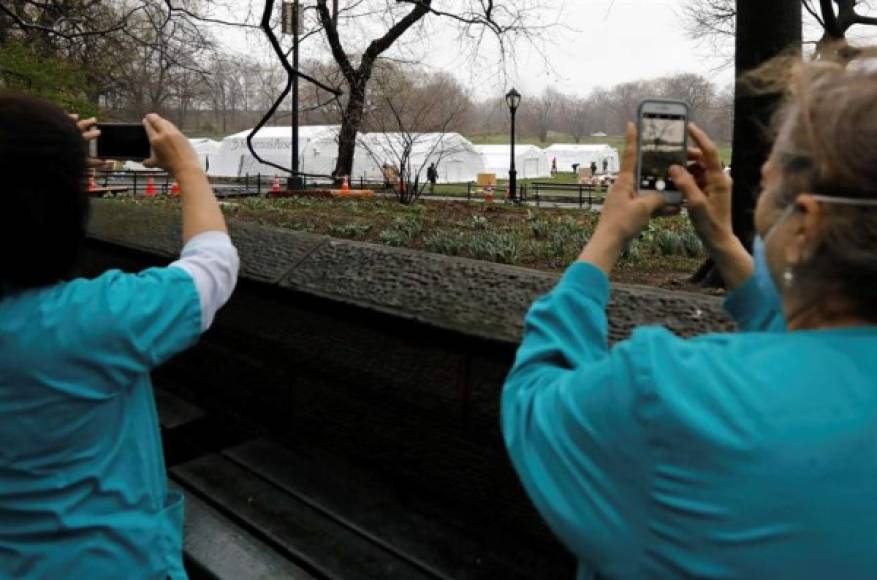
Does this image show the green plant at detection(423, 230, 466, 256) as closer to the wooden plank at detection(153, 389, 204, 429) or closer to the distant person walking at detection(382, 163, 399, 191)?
the wooden plank at detection(153, 389, 204, 429)

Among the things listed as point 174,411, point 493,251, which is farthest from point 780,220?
point 493,251

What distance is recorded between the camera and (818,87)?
3.14 ft

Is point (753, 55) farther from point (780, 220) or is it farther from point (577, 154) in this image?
point (577, 154)

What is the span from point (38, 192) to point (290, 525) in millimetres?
1592

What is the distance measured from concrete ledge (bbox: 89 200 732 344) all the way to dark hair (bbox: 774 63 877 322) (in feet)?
3.33

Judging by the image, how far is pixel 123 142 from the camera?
206cm

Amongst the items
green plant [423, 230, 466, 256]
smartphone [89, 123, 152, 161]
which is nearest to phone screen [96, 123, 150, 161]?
smartphone [89, 123, 152, 161]

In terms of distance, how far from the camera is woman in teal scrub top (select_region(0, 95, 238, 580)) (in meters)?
1.50

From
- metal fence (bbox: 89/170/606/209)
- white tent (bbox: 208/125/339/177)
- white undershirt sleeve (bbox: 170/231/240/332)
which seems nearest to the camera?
white undershirt sleeve (bbox: 170/231/240/332)

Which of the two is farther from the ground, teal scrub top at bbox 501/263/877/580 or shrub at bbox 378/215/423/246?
shrub at bbox 378/215/423/246

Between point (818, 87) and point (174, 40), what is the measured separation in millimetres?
13926

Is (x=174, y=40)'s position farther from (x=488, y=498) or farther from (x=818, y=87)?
(x=818, y=87)

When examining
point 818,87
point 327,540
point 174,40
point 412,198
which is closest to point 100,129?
point 327,540

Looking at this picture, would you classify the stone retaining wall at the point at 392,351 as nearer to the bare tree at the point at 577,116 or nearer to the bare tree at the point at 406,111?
the bare tree at the point at 406,111
